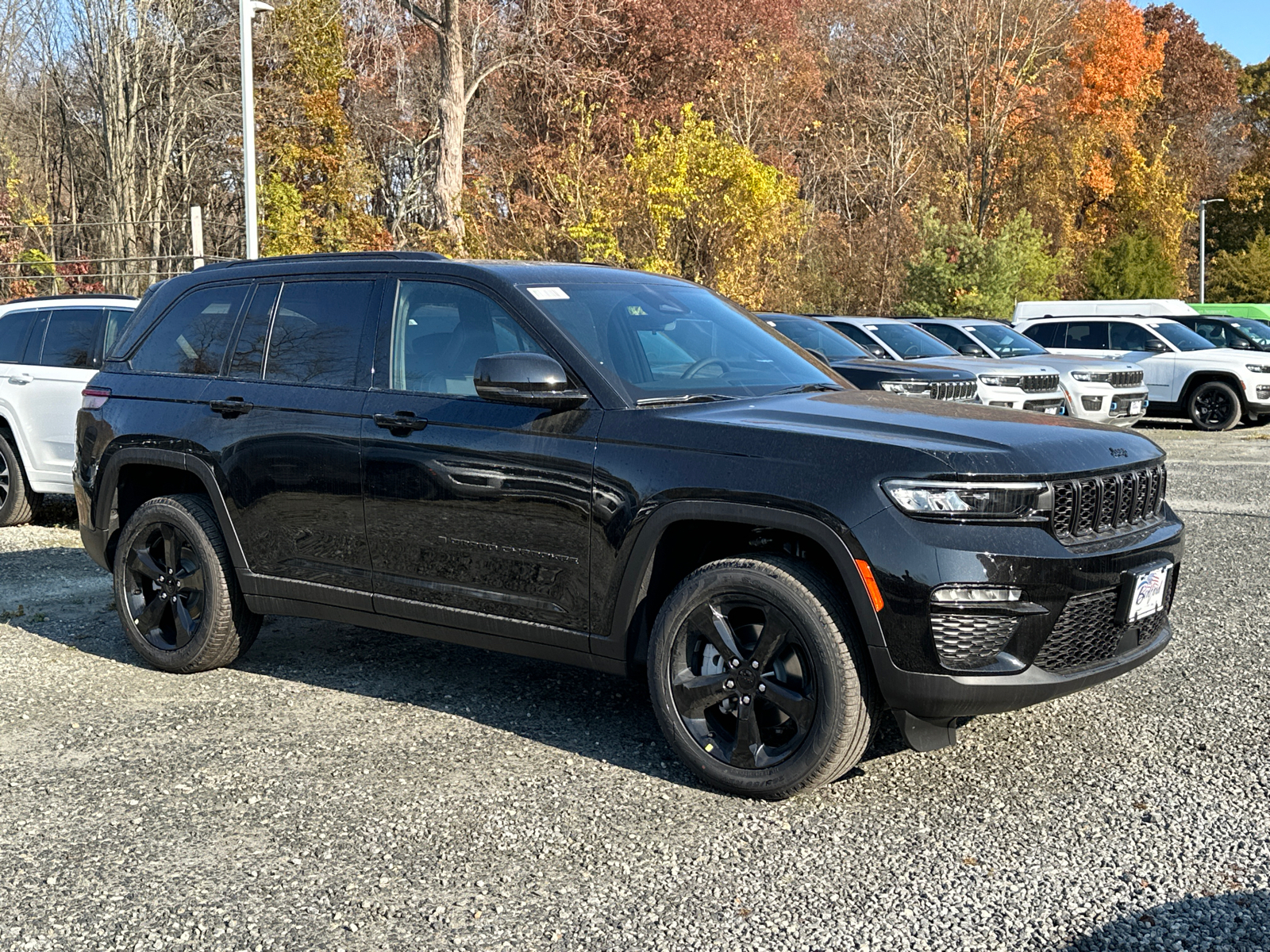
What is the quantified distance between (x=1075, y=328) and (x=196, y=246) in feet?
45.1

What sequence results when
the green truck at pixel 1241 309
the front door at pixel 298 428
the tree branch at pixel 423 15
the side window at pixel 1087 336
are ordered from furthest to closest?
the green truck at pixel 1241 309
the tree branch at pixel 423 15
the side window at pixel 1087 336
the front door at pixel 298 428

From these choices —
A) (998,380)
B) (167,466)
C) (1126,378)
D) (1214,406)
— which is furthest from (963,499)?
(1214,406)

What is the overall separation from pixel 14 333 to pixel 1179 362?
16780 mm

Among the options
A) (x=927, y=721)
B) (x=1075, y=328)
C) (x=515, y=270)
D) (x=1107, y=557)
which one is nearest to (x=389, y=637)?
(x=515, y=270)

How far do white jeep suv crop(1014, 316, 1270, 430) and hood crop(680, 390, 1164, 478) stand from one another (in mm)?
16400

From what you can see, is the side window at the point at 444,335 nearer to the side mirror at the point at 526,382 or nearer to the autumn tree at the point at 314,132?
the side mirror at the point at 526,382

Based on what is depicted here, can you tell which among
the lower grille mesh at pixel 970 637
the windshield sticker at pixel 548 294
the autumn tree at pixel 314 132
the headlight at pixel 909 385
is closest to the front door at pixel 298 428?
the windshield sticker at pixel 548 294

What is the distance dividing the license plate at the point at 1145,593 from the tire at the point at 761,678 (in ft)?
Answer: 2.95

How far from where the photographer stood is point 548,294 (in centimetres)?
516

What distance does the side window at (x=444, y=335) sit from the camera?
515cm

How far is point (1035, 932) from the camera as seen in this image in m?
3.44

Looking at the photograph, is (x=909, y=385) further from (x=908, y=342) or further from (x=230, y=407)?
(x=230, y=407)

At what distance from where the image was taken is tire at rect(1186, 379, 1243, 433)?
20.3m

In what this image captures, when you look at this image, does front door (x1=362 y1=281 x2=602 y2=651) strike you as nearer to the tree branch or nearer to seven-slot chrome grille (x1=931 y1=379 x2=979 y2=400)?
seven-slot chrome grille (x1=931 y1=379 x2=979 y2=400)
